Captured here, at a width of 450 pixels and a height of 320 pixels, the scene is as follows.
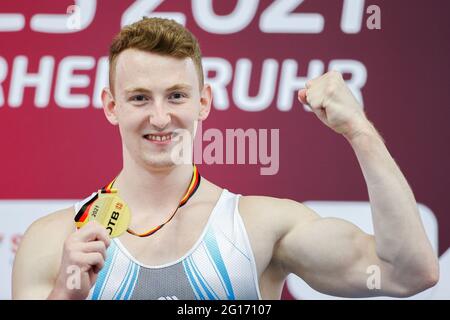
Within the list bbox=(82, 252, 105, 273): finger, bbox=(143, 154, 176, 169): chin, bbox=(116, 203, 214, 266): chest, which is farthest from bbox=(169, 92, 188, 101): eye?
bbox=(82, 252, 105, 273): finger

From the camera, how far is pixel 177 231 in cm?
224

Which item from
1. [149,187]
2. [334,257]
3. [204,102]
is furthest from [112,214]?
[334,257]

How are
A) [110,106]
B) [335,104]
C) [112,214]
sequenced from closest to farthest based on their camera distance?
[335,104], [112,214], [110,106]

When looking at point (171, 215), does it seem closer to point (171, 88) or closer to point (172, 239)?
point (172, 239)

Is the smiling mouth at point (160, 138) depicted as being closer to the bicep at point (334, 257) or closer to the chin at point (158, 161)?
the chin at point (158, 161)

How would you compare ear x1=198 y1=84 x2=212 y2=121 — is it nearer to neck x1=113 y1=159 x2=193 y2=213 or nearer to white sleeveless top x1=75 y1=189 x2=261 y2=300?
neck x1=113 y1=159 x2=193 y2=213

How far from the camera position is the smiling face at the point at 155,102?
2.22m

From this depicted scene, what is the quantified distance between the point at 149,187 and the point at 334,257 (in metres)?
0.52

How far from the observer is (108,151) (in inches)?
114

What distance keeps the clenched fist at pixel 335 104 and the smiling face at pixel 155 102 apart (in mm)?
424

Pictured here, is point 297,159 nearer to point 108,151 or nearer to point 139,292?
point 108,151

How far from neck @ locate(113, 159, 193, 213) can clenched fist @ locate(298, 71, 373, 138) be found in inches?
20.3

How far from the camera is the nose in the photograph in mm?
2211
